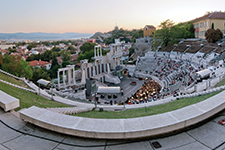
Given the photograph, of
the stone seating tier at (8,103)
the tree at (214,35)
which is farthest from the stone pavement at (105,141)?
the tree at (214,35)

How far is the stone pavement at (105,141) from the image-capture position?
5594 millimetres

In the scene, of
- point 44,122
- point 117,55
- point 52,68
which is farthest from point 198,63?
point 52,68

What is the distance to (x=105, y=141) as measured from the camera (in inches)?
230

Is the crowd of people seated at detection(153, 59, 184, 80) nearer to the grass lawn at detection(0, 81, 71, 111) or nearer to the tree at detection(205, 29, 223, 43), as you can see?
the tree at detection(205, 29, 223, 43)

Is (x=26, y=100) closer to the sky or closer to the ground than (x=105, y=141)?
closer to the ground

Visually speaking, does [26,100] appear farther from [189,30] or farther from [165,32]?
[189,30]

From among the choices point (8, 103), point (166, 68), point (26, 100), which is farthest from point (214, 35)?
point (8, 103)

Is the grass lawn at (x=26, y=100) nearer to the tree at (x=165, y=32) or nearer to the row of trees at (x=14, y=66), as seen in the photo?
the row of trees at (x=14, y=66)

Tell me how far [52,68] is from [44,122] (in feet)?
193

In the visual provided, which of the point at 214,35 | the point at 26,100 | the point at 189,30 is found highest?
the point at 189,30

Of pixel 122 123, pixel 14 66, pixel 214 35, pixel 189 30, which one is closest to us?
pixel 122 123

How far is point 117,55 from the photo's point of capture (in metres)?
48.1

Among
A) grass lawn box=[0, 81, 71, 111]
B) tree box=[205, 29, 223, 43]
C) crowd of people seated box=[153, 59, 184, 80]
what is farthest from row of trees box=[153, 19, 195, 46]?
grass lawn box=[0, 81, 71, 111]

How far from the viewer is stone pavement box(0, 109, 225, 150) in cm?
559
